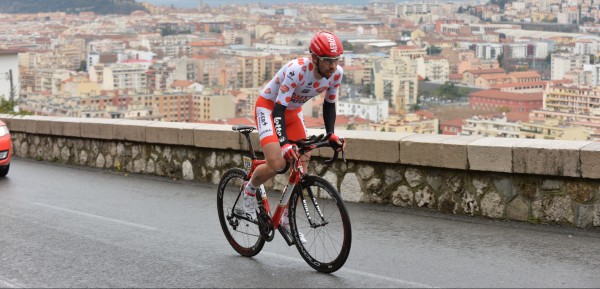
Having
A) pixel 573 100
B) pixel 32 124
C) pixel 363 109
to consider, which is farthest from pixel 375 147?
pixel 363 109

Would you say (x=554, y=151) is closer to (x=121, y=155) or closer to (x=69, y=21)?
(x=121, y=155)

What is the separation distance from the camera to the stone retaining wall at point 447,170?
768cm

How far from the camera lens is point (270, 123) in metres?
6.34

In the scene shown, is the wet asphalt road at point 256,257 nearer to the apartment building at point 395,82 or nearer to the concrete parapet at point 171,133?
the concrete parapet at point 171,133

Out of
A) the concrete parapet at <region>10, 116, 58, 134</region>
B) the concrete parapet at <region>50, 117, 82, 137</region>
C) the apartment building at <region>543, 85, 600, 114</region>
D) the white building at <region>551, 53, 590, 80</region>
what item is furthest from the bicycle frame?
the white building at <region>551, 53, 590, 80</region>

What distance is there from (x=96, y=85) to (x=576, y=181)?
127 m

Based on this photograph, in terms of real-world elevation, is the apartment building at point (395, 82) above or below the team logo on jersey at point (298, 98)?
below

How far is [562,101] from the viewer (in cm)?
7238

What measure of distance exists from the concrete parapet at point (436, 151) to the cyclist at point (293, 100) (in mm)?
2090

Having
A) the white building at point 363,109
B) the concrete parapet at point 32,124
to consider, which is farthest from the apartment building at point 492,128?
the concrete parapet at point 32,124

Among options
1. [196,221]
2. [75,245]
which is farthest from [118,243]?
[196,221]

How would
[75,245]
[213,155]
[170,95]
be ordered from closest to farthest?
[75,245] → [213,155] → [170,95]

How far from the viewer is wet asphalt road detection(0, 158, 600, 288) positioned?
239 inches

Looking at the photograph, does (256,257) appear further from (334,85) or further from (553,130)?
(553,130)
